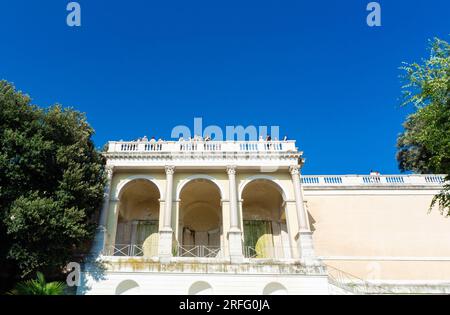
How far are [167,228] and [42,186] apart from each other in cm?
641

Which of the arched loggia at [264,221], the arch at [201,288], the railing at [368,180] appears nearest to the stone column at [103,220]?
the arch at [201,288]

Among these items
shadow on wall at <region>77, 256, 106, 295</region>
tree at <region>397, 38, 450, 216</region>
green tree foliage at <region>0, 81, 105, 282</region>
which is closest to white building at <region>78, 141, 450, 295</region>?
shadow on wall at <region>77, 256, 106, 295</region>

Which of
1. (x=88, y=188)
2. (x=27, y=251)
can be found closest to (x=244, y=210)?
(x=88, y=188)

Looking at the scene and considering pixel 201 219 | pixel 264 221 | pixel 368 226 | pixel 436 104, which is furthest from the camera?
pixel 201 219

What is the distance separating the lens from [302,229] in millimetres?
17797

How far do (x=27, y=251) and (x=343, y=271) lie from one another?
17557 millimetres

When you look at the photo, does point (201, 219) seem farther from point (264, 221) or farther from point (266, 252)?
point (266, 252)

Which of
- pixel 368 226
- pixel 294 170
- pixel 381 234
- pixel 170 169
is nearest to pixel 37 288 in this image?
pixel 170 169

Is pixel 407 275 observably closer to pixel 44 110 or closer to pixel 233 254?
pixel 233 254

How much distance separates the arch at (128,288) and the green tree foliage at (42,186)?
2715 millimetres

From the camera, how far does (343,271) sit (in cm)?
2050

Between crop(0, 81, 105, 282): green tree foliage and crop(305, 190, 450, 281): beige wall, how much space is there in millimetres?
14776

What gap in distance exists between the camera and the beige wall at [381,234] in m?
20.8

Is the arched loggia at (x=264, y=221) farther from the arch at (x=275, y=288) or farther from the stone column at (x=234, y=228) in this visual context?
the arch at (x=275, y=288)
